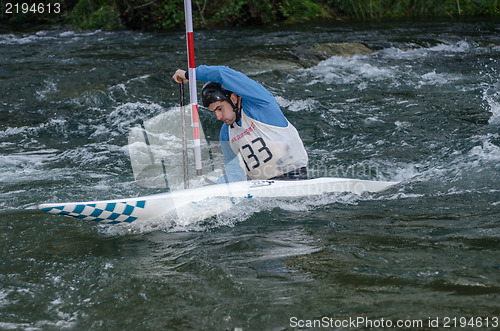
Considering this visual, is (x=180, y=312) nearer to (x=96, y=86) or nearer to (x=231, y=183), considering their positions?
(x=231, y=183)

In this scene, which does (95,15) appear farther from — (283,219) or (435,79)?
(283,219)

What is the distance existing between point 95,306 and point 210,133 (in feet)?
13.9

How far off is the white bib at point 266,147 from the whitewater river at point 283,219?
32cm

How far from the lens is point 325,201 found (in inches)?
164

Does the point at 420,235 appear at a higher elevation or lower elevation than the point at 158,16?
lower

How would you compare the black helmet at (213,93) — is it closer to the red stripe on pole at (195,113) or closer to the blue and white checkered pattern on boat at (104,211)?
the red stripe on pole at (195,113)

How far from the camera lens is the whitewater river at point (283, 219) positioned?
2.51 meters

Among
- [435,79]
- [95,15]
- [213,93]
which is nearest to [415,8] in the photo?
[435,79]

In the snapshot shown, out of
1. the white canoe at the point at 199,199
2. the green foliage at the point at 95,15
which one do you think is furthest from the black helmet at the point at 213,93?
the green foliage at the point at 95,15

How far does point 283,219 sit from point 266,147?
61 cm

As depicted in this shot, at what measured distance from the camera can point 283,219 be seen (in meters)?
3.80

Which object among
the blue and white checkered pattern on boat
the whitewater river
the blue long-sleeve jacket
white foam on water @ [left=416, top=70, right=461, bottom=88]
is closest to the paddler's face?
the blue long-sleeve jacket

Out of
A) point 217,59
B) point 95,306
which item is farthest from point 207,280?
point 217,59

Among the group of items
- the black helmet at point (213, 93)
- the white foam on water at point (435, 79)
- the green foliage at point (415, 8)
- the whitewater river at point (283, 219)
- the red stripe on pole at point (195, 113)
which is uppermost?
the green foliage at point (415, 8)
